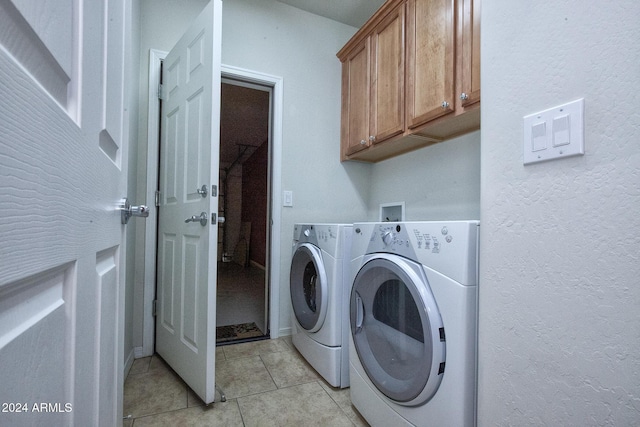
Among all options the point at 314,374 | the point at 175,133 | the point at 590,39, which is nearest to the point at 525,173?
the point at 590,39

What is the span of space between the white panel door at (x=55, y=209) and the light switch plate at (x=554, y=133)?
2.77 ft

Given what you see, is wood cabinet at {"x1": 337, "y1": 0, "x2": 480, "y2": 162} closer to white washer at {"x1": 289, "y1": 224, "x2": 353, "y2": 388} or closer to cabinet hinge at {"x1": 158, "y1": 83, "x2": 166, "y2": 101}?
white washer at {"x1": 289, "y1": 224, "x2": 353, "y2": 388}

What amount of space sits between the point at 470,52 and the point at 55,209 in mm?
1575

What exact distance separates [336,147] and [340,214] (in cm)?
56

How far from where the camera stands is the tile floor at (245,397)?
4.09ft

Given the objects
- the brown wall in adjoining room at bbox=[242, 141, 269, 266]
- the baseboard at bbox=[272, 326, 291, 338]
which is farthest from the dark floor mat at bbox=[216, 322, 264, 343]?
the brown wall in adjoining room at bbox=[242, 141, 269, 266]

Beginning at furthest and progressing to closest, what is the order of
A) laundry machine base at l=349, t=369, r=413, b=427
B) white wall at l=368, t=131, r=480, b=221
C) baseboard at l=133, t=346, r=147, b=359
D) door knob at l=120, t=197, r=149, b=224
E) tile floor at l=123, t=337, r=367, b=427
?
baseboard at l=133, t=346, r=147, b=359 → white wall at l=368, t=131, r=480, b=221 → tile floor at l=123, t=337, r=367, b=427 → laundry machine base at l=349, t=369, r=413, b=427 → door knob at l=120, t=197, r=149, b=224

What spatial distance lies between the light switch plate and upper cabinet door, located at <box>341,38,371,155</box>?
1.40 m

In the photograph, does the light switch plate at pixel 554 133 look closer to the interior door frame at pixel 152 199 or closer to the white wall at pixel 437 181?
the white wall at pixel 437 181

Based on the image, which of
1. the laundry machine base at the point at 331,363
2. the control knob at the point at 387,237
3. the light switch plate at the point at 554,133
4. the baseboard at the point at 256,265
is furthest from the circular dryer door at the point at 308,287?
the baseboard at the point at 256,265

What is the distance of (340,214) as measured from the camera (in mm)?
2365

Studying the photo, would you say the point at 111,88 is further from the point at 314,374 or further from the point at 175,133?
the point at 314,374

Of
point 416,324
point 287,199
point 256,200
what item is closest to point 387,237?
point 416,324

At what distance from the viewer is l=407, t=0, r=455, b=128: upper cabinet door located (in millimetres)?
1394
